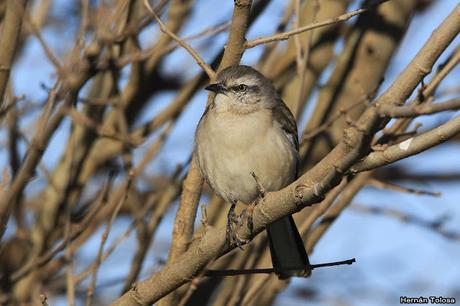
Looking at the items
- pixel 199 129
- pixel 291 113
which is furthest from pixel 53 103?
pixel 291 113

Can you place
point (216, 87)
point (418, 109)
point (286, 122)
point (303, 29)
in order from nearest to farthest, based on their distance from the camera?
point (418, 109), point (303, 29), point (216, 87), point (286, 122)

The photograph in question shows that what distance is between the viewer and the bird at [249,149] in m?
4.94

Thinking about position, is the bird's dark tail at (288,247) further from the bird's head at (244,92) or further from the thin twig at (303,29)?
the thin twig at (303,29)

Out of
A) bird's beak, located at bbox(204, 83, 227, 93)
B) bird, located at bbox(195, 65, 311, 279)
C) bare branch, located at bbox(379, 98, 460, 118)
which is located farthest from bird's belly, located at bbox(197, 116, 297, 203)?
bare branch, located at bbox(379, 98, 460, 118)

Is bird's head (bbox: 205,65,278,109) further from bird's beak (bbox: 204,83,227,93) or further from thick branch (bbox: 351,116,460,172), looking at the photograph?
thick branch (bbox: 351,116,460,172)

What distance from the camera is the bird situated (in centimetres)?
494

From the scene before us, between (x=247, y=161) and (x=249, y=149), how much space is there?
8 cm

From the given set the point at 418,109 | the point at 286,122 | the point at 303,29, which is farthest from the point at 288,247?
the point at 418,109

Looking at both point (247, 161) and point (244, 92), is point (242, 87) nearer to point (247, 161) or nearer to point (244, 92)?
point (244, 92)

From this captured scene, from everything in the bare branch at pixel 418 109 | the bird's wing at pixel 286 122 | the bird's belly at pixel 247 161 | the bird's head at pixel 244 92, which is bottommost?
the bare branch at pixel 418 109

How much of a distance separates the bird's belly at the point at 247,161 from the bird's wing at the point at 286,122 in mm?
135

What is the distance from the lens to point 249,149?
495cm

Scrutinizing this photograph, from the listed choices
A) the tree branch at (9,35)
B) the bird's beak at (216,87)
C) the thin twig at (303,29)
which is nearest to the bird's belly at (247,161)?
the bird's beak at (216,87)

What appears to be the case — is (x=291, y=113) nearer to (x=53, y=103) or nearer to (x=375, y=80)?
(x=375, y=80)
